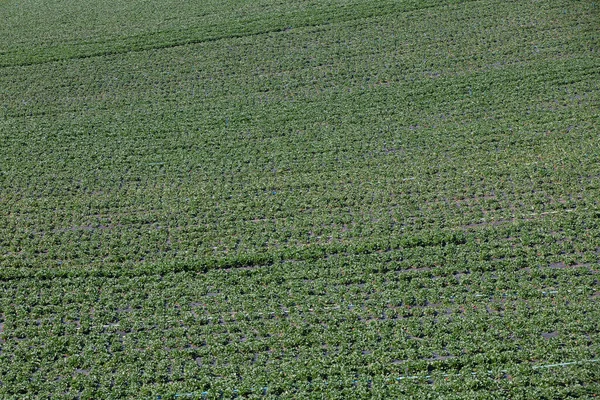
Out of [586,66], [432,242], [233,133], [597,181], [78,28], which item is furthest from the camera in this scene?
[78,28]

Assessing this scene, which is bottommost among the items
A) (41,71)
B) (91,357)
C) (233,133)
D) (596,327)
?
(596,327)

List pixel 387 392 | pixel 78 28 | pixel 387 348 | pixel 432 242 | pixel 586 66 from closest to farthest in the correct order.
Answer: pixel 387 392 < pixel 387 348 < pixel 432 242 < pixel 586 66 < pixel 78 28

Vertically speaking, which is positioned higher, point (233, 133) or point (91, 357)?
point (233, 133)

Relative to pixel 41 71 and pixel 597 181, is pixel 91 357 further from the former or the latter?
pixel 41 71

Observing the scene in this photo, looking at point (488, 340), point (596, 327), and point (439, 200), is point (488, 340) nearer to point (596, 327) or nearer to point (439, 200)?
point (596, 327)

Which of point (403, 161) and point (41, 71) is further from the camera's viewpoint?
point (41, 71)

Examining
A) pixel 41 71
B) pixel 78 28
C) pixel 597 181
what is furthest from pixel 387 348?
pixel 78 28
